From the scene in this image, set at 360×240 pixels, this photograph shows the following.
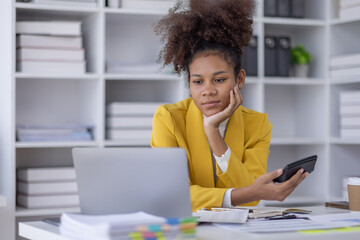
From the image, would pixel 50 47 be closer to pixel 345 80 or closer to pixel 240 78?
pixel 240 78

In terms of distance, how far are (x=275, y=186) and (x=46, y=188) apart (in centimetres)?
182

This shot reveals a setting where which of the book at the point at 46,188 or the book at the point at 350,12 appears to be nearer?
the book at the point at 46,188

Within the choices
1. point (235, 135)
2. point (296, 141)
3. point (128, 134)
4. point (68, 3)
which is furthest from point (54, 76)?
point (296, 141)

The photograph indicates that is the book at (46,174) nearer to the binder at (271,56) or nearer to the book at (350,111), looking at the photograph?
the binder at (271,56)

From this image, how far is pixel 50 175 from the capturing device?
3.28 m

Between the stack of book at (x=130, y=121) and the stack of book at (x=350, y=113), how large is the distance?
4.01 ft

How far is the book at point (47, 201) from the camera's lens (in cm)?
321

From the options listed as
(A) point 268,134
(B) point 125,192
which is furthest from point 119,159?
(A) point 268,134

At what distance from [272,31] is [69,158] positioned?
1643 mm

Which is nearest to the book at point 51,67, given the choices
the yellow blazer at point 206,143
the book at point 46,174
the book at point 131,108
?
the book at point 131,108

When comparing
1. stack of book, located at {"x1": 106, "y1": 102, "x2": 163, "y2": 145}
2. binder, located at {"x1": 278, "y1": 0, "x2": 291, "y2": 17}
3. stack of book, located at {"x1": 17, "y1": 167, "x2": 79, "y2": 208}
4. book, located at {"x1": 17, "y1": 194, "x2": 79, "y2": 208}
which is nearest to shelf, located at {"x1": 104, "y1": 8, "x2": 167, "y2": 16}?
stack of book, located at {"x1": 106, "y1": 102, "x2": 163, "y2": 145}

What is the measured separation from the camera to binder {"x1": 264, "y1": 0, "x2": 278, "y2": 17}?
3.72 meters

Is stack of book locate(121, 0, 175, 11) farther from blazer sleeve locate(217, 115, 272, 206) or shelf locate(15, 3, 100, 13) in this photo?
blazer sleeve locate(217, 115, 272, 206)

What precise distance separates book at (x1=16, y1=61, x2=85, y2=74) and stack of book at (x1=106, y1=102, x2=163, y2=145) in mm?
294
